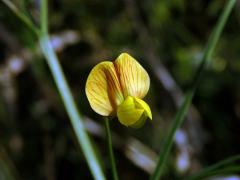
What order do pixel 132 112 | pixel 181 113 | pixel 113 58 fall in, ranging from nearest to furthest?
1. pixel 132 112
2. pixel 181 113
3. pixel 113 58

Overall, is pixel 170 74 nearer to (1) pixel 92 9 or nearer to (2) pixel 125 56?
(1) pixel 92 9

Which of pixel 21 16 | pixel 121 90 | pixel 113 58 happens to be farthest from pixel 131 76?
pixel 113 58

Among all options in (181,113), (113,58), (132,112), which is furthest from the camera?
(113,58)

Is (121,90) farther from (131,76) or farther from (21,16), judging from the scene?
(21,16)

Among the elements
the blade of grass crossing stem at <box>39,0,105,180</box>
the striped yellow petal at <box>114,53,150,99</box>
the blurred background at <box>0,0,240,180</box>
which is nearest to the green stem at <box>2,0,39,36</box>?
the blade of grass crossing stem at <box>39,0,105,180</box>

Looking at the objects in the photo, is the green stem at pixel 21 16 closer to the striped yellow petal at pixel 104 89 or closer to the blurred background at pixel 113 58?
the striped yellow petal at pixel 104 89

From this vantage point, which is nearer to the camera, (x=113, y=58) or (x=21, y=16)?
(x=21, y=16)

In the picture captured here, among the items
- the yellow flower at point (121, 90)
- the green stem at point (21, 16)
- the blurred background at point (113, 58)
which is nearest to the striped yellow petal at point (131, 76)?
the yellow flower at point (121, 90)

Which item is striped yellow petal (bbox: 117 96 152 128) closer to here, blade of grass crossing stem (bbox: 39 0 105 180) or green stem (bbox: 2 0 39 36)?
blade of grass crossing stem (bbox: 39 0 105 180)
